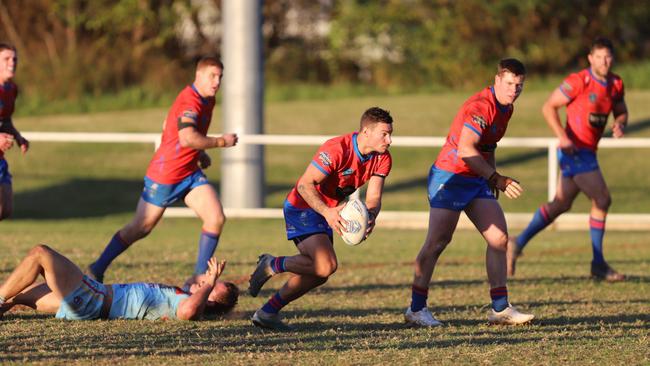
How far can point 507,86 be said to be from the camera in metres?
8.50

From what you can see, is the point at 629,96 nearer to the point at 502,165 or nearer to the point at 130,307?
the point at 502,165

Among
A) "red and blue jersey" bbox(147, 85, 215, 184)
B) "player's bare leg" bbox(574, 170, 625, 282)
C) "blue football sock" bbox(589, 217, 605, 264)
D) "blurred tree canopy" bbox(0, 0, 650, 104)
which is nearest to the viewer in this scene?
"red and blue jersey" bbox(147, 85, 215, 184)

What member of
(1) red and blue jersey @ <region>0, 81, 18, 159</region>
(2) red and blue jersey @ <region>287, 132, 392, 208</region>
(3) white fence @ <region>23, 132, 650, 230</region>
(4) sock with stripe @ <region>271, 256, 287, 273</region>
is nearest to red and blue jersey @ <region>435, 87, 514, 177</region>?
(2) red and blue jersey @ <region>287, 132, 392, 208</region>

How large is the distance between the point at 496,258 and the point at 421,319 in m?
0.68

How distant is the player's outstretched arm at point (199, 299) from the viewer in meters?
Result: 8.31

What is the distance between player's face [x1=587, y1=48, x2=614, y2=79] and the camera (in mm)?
11266

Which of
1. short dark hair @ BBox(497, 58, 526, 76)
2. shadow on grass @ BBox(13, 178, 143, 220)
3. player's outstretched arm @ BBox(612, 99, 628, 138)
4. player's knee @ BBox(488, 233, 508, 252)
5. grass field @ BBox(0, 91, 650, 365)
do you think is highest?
short dark hair @ BBox(497, 58, 526, 76)

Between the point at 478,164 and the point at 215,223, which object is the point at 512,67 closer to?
the point at 478,164

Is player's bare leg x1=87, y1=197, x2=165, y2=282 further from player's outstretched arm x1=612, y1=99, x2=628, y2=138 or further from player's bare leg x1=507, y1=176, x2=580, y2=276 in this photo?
player's outstretched arm x1=612, y1=99, x2=628, y2=138

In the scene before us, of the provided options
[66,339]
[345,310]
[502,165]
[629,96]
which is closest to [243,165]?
[502,165]

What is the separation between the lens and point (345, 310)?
943 cm

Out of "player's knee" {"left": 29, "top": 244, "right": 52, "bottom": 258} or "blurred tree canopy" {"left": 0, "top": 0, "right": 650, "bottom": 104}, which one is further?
"blurred tree canopy" {"left": 0, "top": 0, "right": 650, "bottom": 104}

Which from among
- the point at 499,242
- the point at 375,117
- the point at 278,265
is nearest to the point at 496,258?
the point at 499,242

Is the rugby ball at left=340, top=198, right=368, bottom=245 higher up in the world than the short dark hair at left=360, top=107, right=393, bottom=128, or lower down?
lower down
